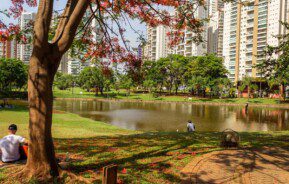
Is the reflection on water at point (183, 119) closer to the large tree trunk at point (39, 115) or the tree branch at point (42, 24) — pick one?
the large tree trunk at point (39, 115)

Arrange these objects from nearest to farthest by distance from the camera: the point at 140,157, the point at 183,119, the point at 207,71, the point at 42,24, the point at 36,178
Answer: the point at 36,178 → the point at 42,24 → the point at 140,157 → the point at 183,119 → the point at 207,71

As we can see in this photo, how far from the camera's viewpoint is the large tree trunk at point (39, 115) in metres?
5.38

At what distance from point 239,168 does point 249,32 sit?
75.8 m

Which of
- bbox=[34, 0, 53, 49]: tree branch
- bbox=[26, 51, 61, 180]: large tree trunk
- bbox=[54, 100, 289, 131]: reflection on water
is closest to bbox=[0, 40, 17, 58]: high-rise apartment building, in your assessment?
bbox=[34, 0, 53, 49]: tree branch

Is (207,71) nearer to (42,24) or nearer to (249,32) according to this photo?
(249,32)

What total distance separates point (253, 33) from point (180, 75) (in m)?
22.9

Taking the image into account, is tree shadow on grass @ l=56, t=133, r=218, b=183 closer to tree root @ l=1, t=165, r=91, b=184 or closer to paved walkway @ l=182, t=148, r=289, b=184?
paved walkway @ l=182, t=148, r=289, b=184

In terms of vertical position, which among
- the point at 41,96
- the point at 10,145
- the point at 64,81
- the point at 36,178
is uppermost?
the point at 64,81

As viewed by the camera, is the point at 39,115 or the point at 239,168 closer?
the point at 39,115

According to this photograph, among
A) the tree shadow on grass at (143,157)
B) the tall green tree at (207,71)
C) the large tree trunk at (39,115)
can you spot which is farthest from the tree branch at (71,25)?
the tall green tree at (207,71)

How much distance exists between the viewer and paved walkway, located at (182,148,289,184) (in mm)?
6406

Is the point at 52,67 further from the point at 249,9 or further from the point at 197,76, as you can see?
the point at 249,9

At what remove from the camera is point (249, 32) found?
75.5 meters

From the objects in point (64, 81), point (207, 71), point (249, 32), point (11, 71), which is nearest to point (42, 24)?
point (11, 71)
